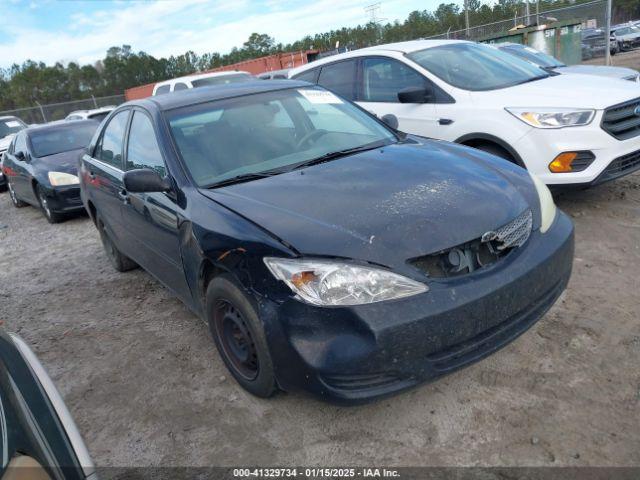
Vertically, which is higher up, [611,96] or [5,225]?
[611,96]

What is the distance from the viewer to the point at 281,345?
2.25 metres

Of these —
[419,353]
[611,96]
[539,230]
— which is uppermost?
[611,96]

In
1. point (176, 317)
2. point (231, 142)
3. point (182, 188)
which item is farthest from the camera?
point (176, 317)

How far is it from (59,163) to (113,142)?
4104 mm

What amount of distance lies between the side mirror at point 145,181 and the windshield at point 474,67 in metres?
3.27

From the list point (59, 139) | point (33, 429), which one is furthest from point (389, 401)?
point (59, 139)

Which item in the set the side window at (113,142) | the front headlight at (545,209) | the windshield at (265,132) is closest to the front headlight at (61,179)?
the side window at (113,142)

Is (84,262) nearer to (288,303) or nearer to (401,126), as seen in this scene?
(401,126)

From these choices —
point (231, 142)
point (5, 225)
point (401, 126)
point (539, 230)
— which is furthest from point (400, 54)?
point (5, 225)

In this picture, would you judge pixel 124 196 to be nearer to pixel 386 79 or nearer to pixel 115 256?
pixel 115 256

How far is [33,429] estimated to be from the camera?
1.50m

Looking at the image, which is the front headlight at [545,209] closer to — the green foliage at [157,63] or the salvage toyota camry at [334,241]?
the salvage toyota camry at [334,241]

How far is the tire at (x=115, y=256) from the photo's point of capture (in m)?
4.91

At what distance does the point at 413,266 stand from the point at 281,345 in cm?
67
